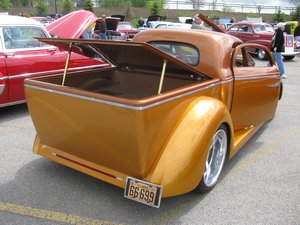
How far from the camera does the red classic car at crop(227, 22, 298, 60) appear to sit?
51.0 ft

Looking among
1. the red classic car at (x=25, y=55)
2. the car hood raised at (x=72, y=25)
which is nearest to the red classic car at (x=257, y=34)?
the car hood raised at (x=72, y=25)

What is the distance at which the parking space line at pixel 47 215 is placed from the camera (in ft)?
9.63

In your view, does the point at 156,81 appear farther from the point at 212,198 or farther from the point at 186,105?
the point at 212,198

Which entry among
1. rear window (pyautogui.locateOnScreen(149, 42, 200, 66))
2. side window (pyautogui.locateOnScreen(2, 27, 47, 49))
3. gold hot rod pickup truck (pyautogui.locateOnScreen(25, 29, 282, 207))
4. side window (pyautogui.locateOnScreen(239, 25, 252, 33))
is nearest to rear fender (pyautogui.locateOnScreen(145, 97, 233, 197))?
gold hot rod pickup truck (pyautogui.locateOnScreen(25, 29, 282, 207))

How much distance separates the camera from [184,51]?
14.0 ft

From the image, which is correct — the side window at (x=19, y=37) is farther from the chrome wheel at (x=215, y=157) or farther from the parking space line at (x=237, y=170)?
the parking space line at (x=237, y=170)

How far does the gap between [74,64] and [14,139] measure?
2350 millimetres

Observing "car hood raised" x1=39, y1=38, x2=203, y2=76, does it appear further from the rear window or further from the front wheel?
the front wheel

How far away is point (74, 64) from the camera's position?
266 inches

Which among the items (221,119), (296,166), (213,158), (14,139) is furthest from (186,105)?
(14,139)

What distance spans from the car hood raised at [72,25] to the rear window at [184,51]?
9.40 ft

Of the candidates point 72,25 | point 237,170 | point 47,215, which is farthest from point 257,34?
point 47,215

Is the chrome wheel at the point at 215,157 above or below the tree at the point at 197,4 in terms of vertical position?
below

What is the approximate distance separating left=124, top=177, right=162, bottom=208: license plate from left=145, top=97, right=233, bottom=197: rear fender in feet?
0.20
